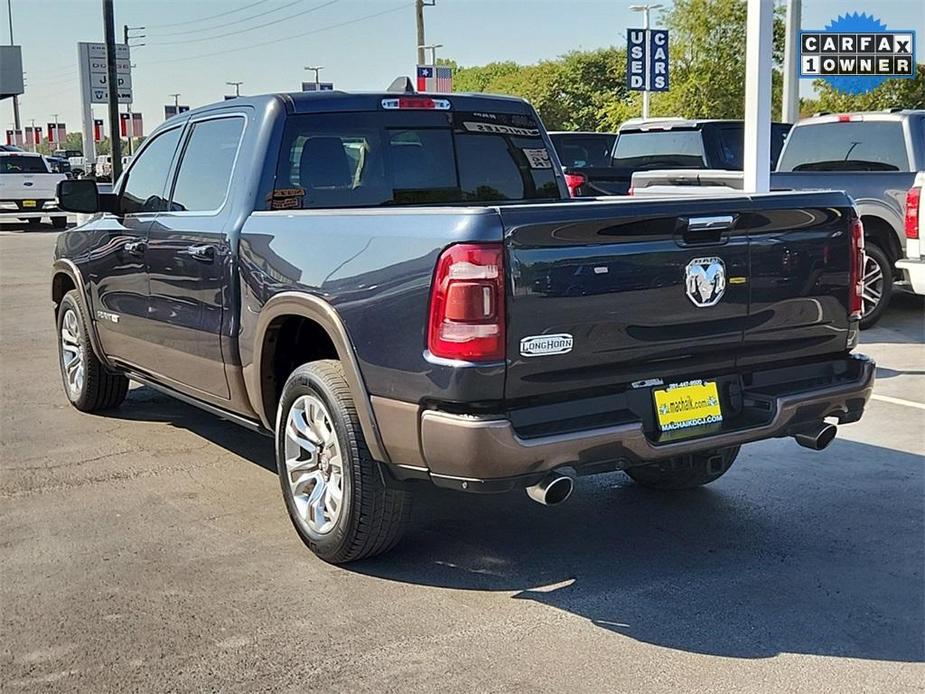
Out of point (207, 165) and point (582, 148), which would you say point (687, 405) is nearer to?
point (207, 165)

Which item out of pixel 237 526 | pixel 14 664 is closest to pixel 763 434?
pixel 237 526

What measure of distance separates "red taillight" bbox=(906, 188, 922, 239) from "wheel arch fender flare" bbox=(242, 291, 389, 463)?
6.47 m

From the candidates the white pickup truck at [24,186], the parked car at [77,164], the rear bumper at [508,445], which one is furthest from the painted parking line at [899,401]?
the parked car at [77,164]

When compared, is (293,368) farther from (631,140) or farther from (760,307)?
(631,140)

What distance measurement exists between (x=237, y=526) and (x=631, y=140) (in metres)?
10.4

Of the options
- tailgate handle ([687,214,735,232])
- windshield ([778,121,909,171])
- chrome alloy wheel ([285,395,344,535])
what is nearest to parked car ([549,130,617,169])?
windshield ([778,121,909,171])

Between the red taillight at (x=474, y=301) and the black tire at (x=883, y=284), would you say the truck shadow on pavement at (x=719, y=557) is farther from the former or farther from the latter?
the black tire at (x=883, y=284)

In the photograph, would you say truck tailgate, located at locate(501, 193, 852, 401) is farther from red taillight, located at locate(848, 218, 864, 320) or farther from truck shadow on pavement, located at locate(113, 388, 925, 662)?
truck shadow on pavement, located at locate(113, 388, 925, 662)

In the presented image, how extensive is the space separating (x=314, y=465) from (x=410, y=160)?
5.79 feet

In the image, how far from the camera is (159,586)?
4.32 meters

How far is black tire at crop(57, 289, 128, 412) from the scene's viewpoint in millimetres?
7031

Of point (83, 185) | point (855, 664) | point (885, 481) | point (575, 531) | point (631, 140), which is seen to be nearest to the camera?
point (855, 664)

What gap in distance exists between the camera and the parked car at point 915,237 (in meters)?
9.12

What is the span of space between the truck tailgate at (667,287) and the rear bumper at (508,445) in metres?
0.17
